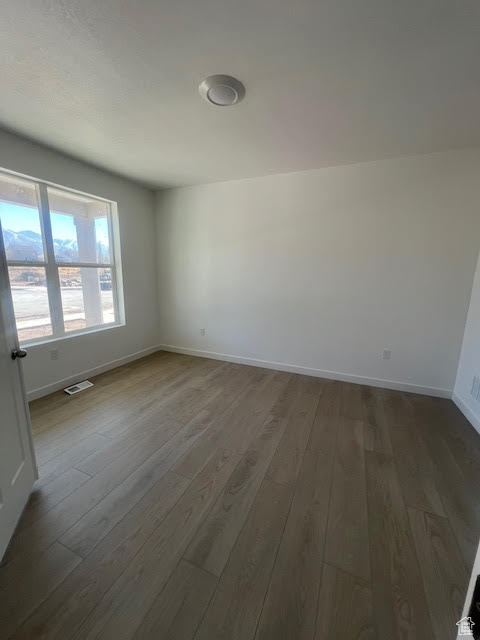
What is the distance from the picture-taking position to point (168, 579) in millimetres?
1127

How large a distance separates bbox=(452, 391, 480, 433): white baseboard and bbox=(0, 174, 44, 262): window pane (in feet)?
14.8

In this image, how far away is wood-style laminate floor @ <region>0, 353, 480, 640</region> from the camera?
3.31 feet

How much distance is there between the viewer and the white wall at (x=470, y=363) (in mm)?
2338

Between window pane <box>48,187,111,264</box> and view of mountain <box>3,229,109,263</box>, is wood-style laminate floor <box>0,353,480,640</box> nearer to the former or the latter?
view of mountain <box>3,229,109,263</box>

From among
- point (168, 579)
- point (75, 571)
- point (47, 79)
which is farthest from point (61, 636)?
point (47, 79)

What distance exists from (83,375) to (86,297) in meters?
0.98

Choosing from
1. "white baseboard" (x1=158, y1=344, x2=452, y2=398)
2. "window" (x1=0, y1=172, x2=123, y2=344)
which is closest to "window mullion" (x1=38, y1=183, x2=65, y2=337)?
"window" (x1=0, y1=172, x2=123, y2=344)

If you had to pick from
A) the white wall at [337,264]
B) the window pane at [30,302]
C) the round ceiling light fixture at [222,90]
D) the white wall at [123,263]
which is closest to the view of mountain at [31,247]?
the window pane at [30,302]

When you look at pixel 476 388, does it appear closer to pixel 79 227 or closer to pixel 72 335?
pixel 72 335

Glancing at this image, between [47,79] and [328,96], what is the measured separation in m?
1.81

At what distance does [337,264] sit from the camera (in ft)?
9.95

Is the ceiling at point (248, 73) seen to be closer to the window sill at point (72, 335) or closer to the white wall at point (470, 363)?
the white wall at point (470, 363)

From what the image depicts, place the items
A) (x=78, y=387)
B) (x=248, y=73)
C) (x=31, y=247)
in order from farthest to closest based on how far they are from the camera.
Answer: (x=78, y=387) → (x=31, y=247) → (x=248, y=73)

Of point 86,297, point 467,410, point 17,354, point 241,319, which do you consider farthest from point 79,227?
point 467,410
